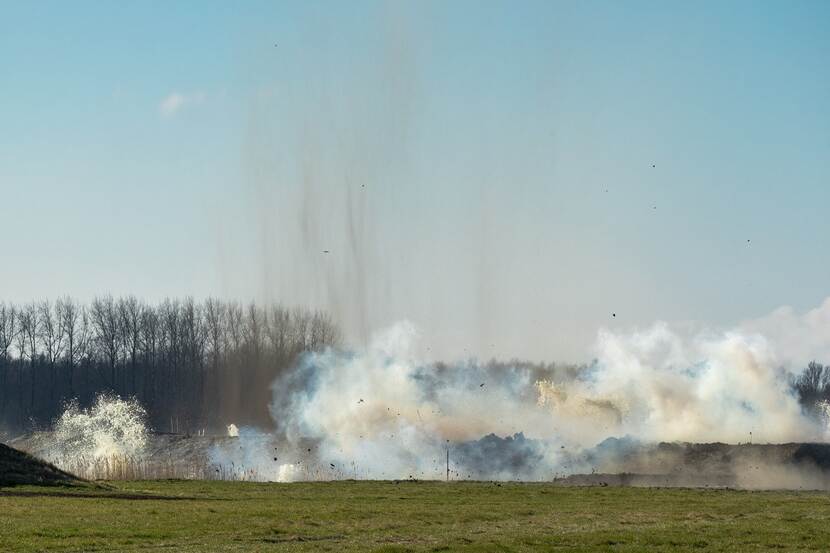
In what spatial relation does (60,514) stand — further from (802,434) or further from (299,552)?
(802,434)

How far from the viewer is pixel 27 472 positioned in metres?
71.6

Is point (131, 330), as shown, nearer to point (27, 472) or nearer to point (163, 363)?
point (163, 363)

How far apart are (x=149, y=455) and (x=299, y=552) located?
93581mm

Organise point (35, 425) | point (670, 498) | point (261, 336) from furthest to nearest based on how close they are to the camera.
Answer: point (261, 336) → point (35, 425) → point (670, 498)

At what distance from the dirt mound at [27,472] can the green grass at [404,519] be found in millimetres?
2638

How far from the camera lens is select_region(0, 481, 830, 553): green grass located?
3950 cm

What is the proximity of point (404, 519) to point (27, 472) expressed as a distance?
3300 cm

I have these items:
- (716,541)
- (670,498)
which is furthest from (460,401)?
(716,541)

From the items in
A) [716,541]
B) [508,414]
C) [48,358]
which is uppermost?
[48,358]

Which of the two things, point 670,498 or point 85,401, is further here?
point 85,401

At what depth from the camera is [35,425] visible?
547 ft

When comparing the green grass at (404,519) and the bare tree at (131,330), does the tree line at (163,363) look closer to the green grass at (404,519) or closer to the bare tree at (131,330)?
the bare tree at (131,330)

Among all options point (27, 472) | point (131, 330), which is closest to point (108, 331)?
point (131, 330)

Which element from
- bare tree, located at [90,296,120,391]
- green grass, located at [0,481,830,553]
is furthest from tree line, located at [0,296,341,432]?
green grass, located at [0,481,830,553]
